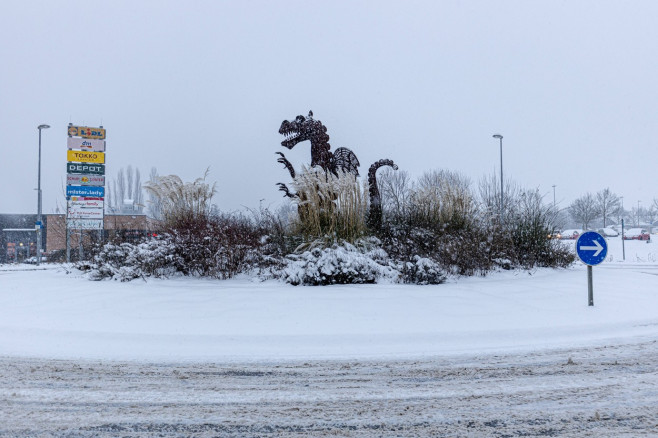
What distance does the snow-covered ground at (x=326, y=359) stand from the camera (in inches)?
123

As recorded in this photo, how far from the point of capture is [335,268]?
817 cm

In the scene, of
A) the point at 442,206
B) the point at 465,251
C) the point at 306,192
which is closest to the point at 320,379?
the point at 306,192

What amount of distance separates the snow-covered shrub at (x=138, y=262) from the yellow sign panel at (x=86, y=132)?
24.6 feet

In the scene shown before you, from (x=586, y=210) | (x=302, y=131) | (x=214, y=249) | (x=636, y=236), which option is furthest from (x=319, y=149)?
(x=586, y=210)

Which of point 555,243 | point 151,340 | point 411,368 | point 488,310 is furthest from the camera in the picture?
point 555,243

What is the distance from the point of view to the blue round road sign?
24.5 feet

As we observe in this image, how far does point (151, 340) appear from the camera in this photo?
579 centimetres

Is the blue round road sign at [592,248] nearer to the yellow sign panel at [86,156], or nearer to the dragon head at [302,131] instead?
the dragon head at [302,131]

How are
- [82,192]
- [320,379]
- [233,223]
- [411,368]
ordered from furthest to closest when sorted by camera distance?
[82,192] → [233,223] → [411,368] → [320,379]

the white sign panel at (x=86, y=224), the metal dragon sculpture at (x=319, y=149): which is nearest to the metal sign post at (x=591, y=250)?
the metal dragon sculpture at (x=319, y=149)

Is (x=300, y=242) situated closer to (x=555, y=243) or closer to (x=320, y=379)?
(x=320, y=379)

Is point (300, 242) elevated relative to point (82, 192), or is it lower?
lower

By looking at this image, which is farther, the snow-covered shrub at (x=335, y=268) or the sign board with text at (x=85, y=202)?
the sign board with text at (x=85, y=202)

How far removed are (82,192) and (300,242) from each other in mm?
9457
